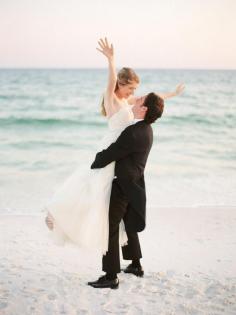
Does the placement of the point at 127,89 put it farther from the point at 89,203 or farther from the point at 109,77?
the point at 89,203

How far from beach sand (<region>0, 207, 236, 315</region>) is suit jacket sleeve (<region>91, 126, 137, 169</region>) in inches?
43.6

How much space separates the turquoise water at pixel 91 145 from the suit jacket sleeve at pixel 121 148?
1.05ft

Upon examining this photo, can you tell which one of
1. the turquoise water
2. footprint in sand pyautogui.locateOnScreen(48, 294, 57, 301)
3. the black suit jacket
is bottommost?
the turquoise water

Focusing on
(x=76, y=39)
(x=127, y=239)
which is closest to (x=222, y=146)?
(x=127, y=239)

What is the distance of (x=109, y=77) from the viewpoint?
3.77m

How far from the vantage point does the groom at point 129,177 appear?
12.3ft

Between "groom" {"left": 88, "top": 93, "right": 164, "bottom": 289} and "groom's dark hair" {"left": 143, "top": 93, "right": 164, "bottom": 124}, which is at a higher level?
"groom's dark hair" {"left": 143, "top": 93, "right": 164, "bottom": 124}

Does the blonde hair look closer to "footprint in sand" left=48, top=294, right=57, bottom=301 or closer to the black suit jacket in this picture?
the black suit jacket

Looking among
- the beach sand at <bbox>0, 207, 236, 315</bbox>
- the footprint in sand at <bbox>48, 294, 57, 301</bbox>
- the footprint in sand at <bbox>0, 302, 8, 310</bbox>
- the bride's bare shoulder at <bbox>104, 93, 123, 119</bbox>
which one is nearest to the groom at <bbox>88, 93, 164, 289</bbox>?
the bride's bare shoulder at <bbox>104, 93, 123, 119</bbox>

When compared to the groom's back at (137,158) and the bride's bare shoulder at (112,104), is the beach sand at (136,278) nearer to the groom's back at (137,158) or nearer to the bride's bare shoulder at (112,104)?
the groom's back at (137,158)

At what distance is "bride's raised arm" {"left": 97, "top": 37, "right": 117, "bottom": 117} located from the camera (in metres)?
3.76

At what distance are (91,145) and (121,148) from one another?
35.2 feet

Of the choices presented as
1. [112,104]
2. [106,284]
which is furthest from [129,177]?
[106,284]

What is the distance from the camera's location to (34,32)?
2419 centimetres
